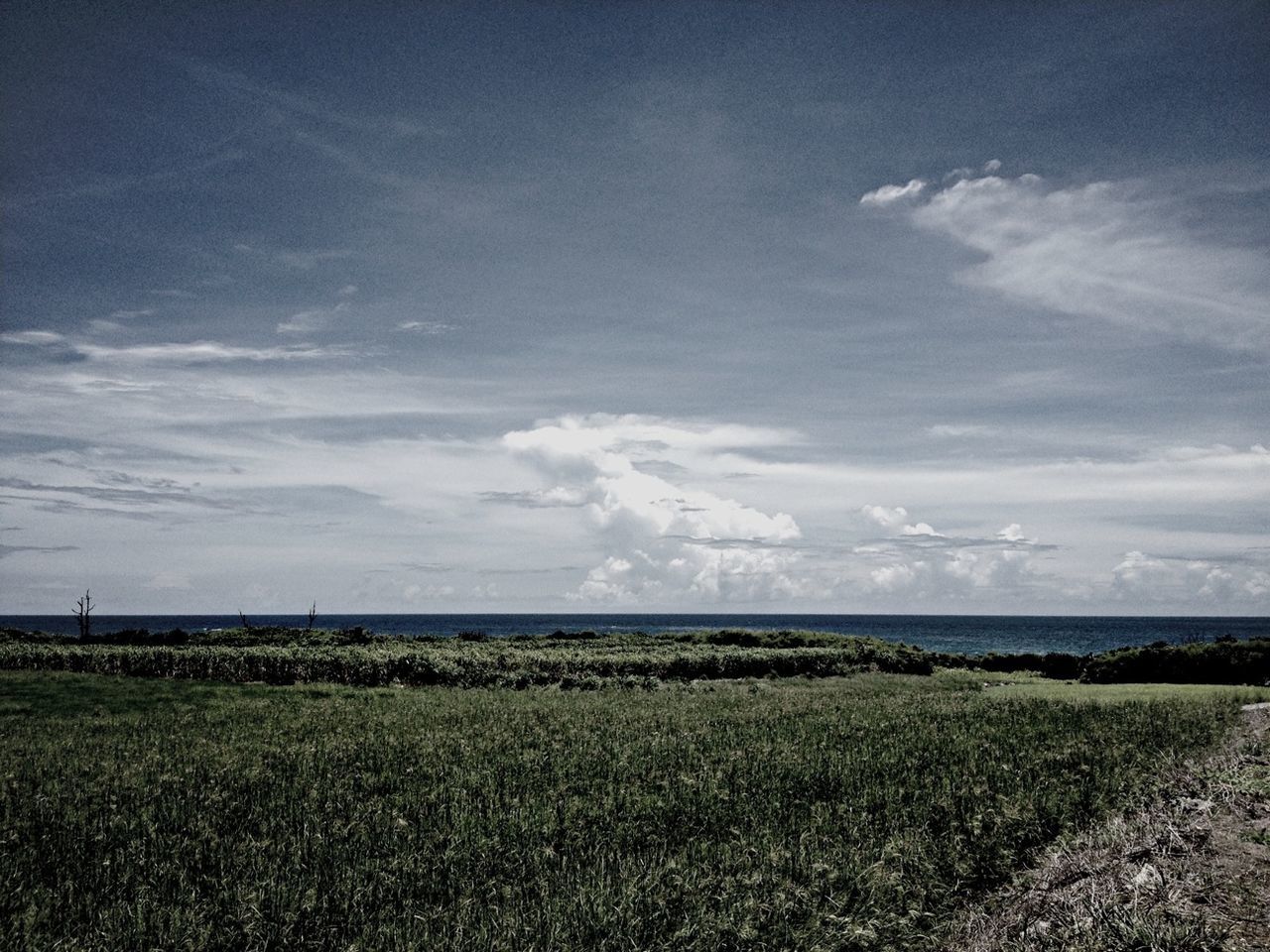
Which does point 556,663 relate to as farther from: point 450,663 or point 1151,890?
point 1151,890

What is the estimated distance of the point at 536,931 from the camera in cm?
773

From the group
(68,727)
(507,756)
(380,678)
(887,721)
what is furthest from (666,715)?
(380,678)

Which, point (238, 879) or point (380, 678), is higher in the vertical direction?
point (238, 879)

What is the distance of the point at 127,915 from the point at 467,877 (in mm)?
3624

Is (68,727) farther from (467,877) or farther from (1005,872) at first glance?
(1005,872)

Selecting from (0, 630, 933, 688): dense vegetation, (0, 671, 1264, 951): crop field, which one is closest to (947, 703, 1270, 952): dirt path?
(0, 671, 1264, 951): crop field

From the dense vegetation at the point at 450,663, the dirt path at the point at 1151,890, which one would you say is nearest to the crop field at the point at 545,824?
the dirt path at the point at 1151,890

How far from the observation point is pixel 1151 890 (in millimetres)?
8188

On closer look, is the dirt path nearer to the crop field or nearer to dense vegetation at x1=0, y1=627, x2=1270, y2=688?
the crop field

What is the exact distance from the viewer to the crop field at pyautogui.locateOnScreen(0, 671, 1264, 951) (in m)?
8.01

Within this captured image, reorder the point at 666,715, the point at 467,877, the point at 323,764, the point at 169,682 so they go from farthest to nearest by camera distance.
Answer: the point at 169,682 → the point at 666,715 → the point at 323,764 → the point at 467,877

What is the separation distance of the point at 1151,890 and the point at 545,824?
762 centimetres

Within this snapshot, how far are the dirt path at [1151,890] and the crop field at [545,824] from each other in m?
0.71

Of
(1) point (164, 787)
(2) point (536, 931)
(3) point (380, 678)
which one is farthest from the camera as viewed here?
(3) point (380, 678)
